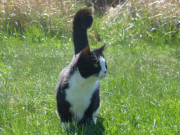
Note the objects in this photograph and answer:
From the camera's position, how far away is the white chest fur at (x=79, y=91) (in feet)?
10.1

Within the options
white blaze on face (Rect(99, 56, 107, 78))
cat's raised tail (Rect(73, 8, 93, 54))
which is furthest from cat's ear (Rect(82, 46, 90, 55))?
cat's raised tail (Rect(73, 8, 93, 54))

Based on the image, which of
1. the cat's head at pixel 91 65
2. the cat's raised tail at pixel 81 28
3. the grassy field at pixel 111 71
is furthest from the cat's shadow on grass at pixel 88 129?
the cat's raised tail at pixel 81 28

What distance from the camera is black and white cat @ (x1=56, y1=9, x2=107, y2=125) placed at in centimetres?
300

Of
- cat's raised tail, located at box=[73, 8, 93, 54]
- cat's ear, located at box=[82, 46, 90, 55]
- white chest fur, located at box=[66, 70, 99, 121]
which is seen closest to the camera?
cat's ear, located at box=[82, 46, 90, 55]

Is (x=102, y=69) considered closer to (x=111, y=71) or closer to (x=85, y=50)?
(x=85, y=50)

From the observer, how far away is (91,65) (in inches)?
118

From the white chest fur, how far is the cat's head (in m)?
0.07

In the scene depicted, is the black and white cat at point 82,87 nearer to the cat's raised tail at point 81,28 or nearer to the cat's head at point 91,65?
the cat's head at point 91,65

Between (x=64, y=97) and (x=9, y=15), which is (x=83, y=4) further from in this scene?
(x=64, y=97)

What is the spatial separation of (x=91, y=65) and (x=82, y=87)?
0.26 metres

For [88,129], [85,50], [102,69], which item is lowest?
[88,129]

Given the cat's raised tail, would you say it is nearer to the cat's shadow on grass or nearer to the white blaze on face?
the white blaze on face

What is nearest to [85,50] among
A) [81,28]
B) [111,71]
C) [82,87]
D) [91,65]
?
[91,65]

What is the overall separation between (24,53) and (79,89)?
3.19 meters
